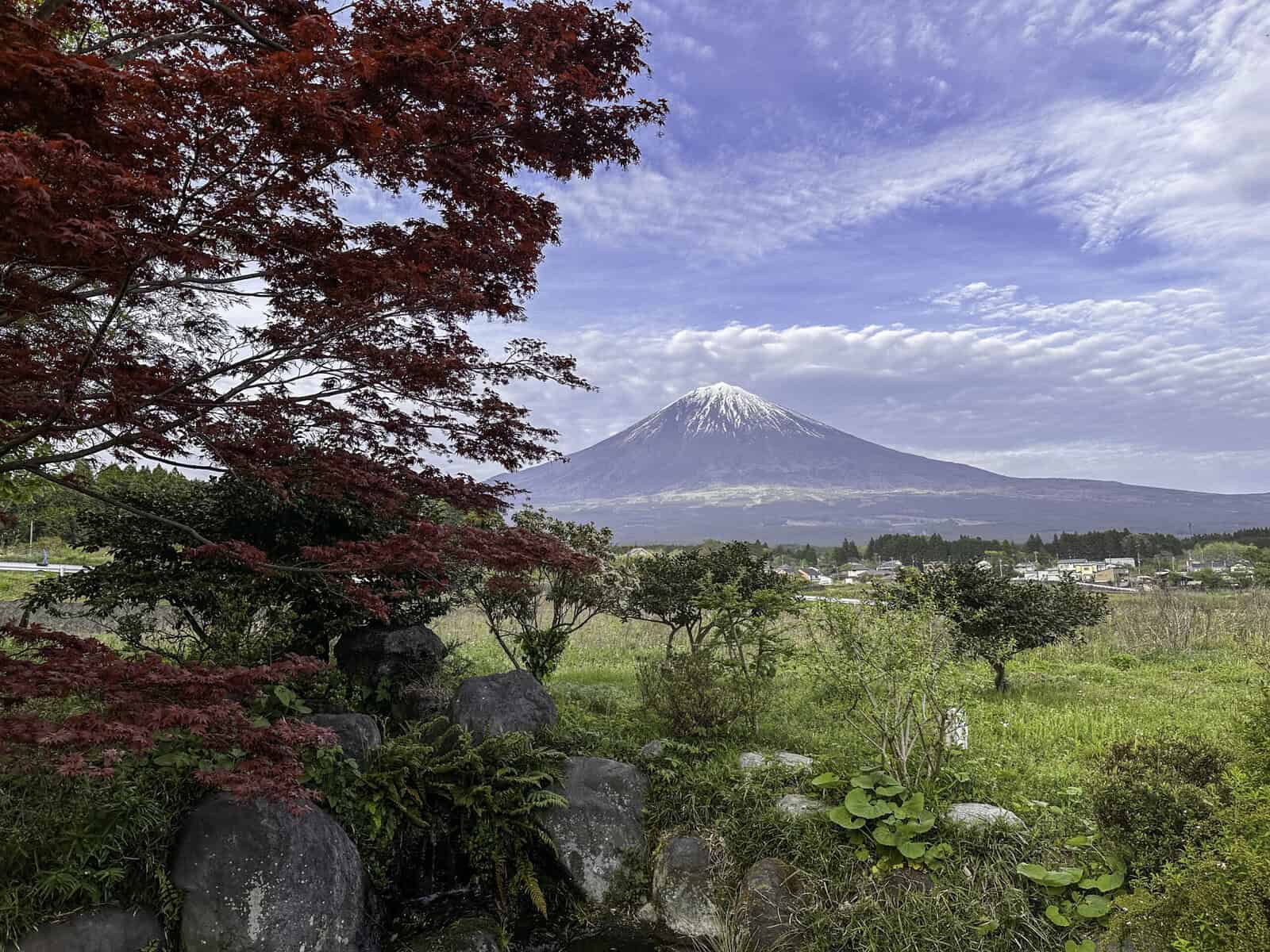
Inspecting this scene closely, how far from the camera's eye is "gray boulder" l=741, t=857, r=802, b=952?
14.9 ft

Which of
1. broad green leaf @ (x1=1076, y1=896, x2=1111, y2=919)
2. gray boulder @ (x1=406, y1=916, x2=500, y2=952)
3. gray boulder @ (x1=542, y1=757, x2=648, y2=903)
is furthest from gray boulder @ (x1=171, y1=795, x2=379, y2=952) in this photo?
broad green leaf @ (x1=1076, y1=896, x2=1111, y2=919)

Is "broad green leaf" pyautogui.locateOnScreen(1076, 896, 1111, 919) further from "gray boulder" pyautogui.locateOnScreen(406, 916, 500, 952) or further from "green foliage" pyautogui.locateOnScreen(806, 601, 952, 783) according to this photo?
"gray boulder" pyautogui.locateOnScreen(406, 916, 500, 952)

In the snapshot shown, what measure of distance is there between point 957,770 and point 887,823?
107 centimetres

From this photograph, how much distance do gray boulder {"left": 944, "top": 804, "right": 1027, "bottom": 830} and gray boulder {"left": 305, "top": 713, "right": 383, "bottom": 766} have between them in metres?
4.38

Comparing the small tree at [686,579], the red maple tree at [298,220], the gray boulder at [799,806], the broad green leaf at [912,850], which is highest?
the red maple tree at [298,220]

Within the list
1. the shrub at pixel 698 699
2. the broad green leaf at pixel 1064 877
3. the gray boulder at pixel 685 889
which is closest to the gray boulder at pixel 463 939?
the gray boulder at pixel 685 889

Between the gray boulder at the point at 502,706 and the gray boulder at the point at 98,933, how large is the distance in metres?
2.57

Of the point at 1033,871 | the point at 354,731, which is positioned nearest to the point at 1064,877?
the point at 1033,871

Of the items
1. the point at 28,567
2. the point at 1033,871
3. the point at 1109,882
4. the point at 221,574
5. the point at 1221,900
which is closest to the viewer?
Answer: the point at 1221,900

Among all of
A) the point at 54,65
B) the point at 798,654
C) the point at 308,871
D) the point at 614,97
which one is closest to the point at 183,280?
the point at 54,65

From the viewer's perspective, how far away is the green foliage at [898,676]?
17.4ft

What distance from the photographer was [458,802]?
5.41 meters

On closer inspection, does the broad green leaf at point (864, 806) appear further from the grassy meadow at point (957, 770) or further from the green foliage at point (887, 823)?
the grassy meadow at point (957, 770)

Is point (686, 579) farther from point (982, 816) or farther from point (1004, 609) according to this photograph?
point (982, 816)
